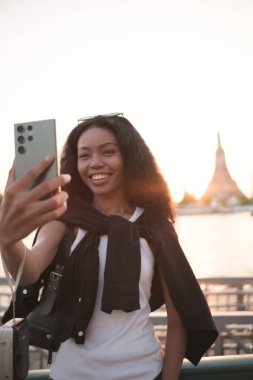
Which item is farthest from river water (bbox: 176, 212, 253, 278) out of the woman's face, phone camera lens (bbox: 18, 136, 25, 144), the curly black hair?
phone camera lens (bbox: 18, 136, 25, 144)

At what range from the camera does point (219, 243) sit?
60875mm

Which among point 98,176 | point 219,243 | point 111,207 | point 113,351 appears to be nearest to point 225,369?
point 113,351

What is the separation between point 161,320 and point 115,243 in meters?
2.08

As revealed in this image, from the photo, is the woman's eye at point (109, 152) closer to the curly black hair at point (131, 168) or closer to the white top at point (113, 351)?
the curly black hair at point (131, 168)

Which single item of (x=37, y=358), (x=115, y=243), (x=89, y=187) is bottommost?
(x=37, y=358)

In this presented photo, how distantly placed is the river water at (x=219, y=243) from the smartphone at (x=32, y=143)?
85.8ft

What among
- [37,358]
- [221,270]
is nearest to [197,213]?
[221,270]

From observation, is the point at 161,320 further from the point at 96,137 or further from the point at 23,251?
the point at 23,251

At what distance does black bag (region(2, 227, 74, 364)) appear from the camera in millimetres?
1384

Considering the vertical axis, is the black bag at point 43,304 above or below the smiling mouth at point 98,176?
below

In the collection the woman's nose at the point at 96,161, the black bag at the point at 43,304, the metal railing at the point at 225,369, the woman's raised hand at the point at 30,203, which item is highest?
the woman's nose at the point at 96,161

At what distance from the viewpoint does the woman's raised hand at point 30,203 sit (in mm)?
854

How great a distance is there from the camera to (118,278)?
143 cm

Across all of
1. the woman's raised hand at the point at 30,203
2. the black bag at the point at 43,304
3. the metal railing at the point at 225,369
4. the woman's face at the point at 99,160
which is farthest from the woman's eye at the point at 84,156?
the metal railing at the point at 225,369
